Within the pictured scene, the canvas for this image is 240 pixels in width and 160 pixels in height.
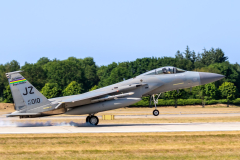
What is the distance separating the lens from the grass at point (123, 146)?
12.3 metres

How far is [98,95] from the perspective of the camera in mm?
22422

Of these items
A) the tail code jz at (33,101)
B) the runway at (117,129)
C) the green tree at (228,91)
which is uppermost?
the green tree at (228,91)

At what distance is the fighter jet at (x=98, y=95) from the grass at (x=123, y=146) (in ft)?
15.4

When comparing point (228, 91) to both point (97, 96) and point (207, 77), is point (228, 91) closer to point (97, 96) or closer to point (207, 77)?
point (207, 77)

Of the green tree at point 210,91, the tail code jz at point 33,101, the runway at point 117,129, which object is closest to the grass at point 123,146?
the runway at point 117,129

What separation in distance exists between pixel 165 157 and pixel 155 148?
1931 millimetres

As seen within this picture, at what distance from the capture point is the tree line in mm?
78125

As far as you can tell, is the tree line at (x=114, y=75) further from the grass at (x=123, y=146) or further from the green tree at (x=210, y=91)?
the grass at (x=123, y=146)

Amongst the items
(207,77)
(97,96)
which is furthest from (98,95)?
(207,77)

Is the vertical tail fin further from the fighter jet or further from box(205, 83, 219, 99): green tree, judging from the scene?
box(205, 83, 219, 99): green tree

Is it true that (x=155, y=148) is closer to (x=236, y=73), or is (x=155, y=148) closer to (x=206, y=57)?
(x=236, y=73)

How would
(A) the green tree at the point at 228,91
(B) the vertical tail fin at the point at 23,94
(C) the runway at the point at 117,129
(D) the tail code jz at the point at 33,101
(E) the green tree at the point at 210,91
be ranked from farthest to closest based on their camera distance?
(A) the green tree at the point at 228,91 < (E) the green tree at the point at 210,91 < (D) the tail code jz at the point at 33,101 < (B) the vertical tail fin at the point at 23,94 < (C) the runway at the point at 117,129

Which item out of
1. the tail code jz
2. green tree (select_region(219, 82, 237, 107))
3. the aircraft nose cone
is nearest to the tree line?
green tree (select_region(219, 82, 237, 107))

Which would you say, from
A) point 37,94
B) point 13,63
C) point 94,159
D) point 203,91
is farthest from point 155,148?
point 13,63
